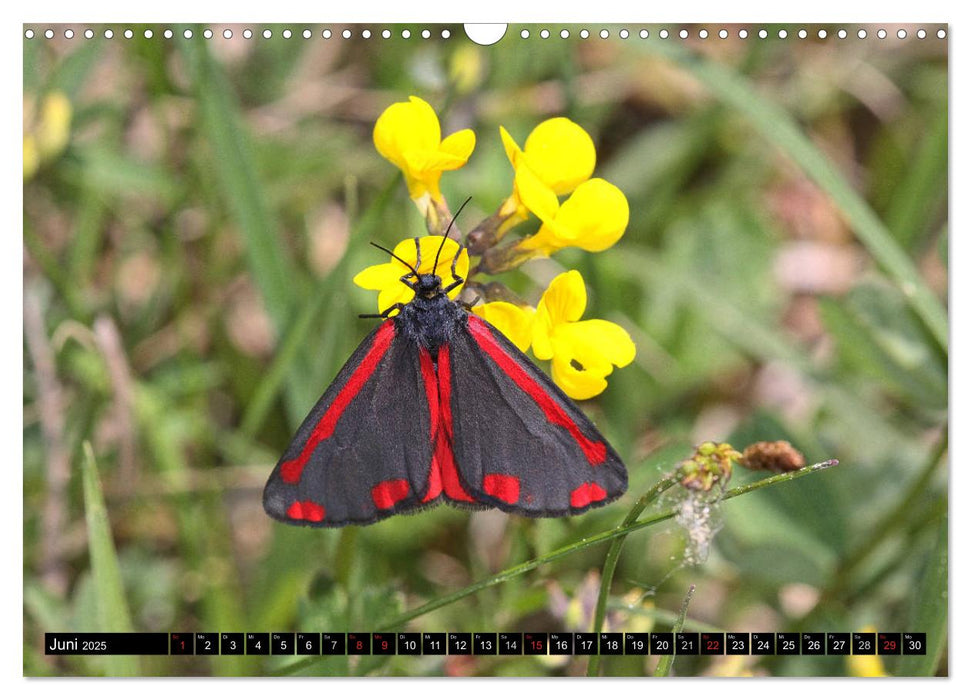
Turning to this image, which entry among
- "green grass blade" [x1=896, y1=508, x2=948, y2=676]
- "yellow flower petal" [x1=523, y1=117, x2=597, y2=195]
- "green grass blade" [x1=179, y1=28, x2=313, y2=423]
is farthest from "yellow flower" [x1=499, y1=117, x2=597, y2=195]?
"green grass blade" [x1=896, y1=508, x2=948, y2=676]

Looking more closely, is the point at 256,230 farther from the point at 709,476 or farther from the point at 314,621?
the point at 709,476

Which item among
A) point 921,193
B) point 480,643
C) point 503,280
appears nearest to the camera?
point 480,643

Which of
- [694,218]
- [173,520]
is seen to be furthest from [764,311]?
[173,520]

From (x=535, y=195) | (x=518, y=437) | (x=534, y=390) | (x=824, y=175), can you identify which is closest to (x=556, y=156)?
(x=535, y=195)

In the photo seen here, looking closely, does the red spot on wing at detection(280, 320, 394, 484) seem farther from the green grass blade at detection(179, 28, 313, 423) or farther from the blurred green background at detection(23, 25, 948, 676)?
the green grass blade at detection(179, 28, 313, 423)

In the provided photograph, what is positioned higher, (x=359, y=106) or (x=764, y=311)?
(x=359, y=106)

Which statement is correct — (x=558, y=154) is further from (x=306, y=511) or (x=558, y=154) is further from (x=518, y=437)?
(x=306, y=511)
